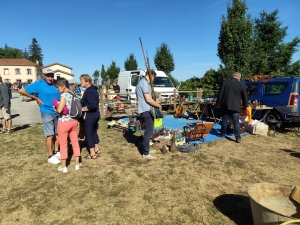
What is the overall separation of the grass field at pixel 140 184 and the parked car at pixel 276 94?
5.58 feet

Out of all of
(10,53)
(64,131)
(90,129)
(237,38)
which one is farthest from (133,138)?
(10,53)

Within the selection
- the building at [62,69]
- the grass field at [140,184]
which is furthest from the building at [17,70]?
the grass field at [140,184]

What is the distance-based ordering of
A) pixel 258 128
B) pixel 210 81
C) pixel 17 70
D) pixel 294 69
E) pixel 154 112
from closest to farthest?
1. pixel 154 112
2. pixel 258 128
3. pixel 210 81
4. pixel 294 69
5. pixel 17 70

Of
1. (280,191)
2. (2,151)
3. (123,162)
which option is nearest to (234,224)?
(280,191)

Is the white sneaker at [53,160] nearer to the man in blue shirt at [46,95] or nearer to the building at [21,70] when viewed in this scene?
the man in blue shirt at [46,95]

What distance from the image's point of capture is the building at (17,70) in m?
52.6

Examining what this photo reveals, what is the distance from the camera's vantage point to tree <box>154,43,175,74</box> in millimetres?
23938

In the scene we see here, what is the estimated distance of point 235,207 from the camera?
2.93 m

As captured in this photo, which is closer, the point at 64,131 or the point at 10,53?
the point at 64,131

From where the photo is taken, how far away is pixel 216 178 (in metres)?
Answer: 3.79

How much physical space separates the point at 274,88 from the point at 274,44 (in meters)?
14.8

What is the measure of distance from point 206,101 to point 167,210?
6979 mm

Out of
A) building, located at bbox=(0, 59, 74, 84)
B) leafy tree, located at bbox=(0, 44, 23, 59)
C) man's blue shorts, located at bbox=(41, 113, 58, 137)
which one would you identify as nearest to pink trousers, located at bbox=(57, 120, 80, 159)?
man's blue shorts, located at bbox=(41, 113, 58, 137)

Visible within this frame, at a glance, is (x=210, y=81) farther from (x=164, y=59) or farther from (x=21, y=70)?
(x=21, y=70)
